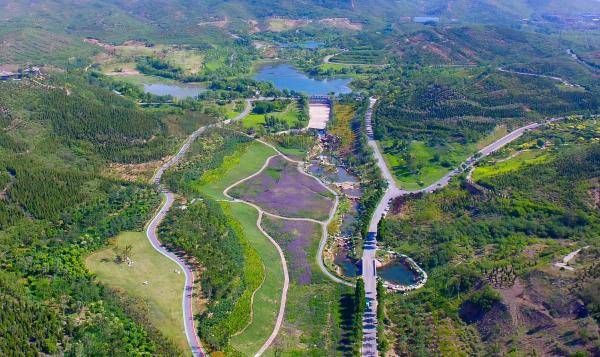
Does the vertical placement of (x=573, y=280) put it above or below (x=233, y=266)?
above

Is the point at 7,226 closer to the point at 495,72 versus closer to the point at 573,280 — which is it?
the point at 573,280

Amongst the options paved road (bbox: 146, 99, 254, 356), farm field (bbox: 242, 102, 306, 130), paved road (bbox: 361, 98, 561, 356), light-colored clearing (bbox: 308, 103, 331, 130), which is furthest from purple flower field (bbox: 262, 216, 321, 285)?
light-colored clearing (bbox: 308, 103, 331, 130)

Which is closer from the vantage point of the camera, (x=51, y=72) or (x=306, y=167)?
(x=306, y=167)

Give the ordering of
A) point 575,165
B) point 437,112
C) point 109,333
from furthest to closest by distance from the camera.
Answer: point 437,112 < point 575,165 < point 109,333

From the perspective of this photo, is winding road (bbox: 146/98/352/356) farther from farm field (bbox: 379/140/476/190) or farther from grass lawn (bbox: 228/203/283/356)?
farm field (bbox: 379/140/476/190)

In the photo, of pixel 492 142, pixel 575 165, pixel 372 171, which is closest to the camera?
pixel 575 165

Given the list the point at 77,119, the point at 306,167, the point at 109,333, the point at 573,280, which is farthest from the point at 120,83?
the point at 573,280

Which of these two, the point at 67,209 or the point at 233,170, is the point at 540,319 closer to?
the point at 67,209
